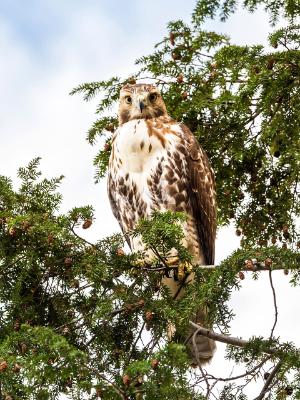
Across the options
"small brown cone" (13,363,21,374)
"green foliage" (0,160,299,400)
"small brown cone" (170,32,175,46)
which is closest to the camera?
"small brown cone" (13,363,21,374)

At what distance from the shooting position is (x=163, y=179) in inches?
285

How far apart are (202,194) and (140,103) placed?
2.92ft

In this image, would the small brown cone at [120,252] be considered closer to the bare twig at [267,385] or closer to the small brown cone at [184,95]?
the bare twig at [267,385]

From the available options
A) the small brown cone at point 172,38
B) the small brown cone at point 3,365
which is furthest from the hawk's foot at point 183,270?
the small brown cone at point 172,38

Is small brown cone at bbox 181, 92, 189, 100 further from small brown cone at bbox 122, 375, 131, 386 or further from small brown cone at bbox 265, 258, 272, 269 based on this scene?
small brown cone at bbox 122, 375, 131, 386

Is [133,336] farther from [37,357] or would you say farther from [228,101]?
[228,101]

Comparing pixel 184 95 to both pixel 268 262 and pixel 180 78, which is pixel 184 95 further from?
pixel 268 262

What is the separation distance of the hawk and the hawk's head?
0.01 metres

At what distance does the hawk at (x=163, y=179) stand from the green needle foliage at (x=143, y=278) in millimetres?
393

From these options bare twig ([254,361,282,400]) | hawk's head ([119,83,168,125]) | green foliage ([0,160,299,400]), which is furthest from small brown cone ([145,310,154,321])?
hawk's head ([119,83,168,125])

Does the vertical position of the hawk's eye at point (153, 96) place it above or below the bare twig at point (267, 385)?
above

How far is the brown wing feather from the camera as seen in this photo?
7.38 meters

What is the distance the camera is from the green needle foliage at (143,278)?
4.54 metres

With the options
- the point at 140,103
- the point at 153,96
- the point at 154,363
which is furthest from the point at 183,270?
the point at 153,96
